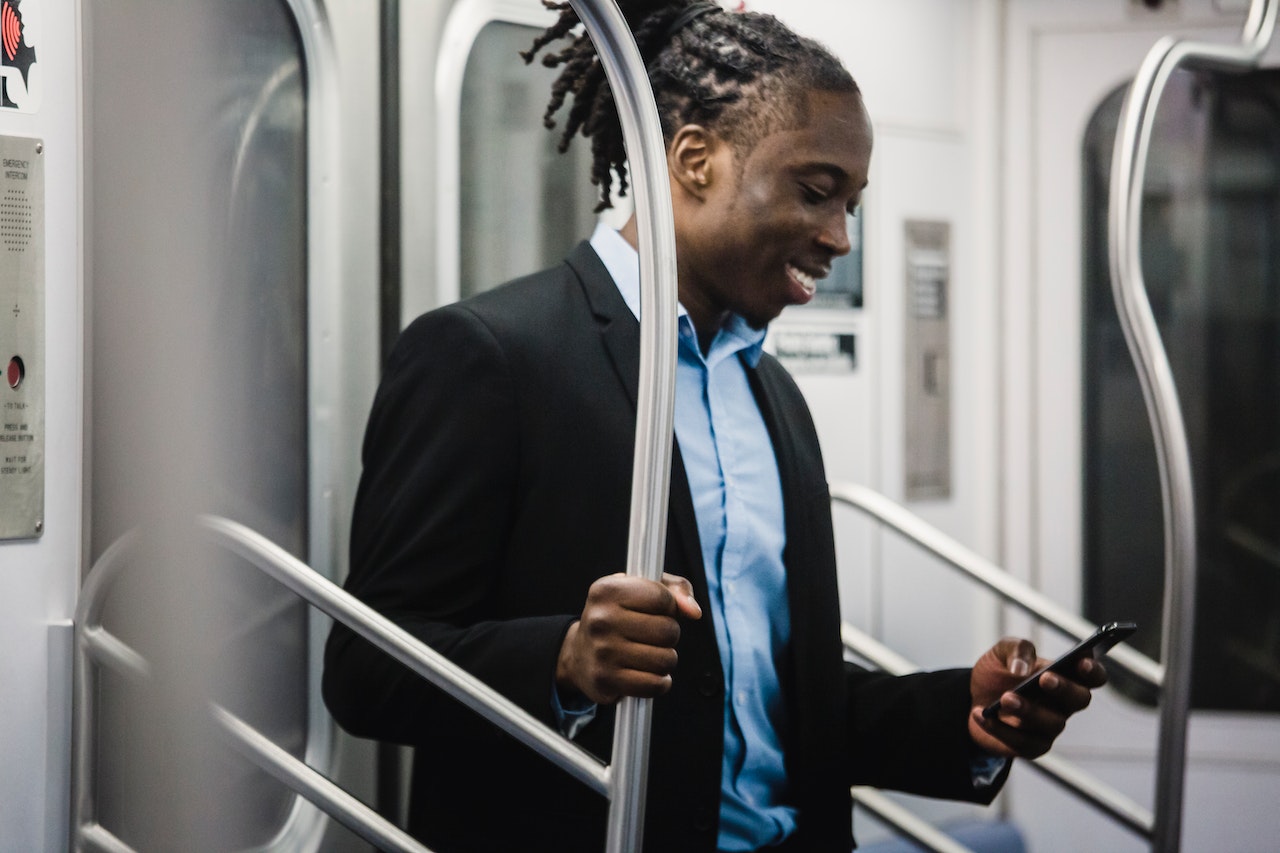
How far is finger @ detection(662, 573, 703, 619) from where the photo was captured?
119 cm

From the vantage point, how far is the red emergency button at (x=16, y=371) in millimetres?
1663

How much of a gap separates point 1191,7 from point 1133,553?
1.36 meters

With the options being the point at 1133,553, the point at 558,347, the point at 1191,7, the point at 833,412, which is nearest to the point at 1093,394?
the point at 1133,553

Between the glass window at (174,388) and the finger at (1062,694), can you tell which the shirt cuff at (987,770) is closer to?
the finger at (1062,694)

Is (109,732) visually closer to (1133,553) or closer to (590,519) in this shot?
(590,519)

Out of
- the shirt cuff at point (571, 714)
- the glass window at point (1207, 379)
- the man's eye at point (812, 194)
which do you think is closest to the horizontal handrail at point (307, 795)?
the shirt cuff at point (571, 714)

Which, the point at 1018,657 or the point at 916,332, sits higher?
the point at 916,332

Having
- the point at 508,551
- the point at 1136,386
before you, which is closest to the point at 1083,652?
the point at 508,551

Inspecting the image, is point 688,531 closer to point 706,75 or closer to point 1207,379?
point 706,75

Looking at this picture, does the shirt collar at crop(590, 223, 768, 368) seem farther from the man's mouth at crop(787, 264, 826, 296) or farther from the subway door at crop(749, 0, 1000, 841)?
the subway door at crop(749, 0, 1000, 841)

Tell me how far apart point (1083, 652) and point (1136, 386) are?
1.98 meters

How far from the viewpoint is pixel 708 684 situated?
4.95 ft

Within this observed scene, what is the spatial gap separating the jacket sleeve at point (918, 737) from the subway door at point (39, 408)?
1.05 m

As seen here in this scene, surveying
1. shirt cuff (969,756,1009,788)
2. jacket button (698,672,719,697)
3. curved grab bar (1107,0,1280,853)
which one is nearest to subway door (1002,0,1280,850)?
curved grab bar (1107,0,1280,853)
